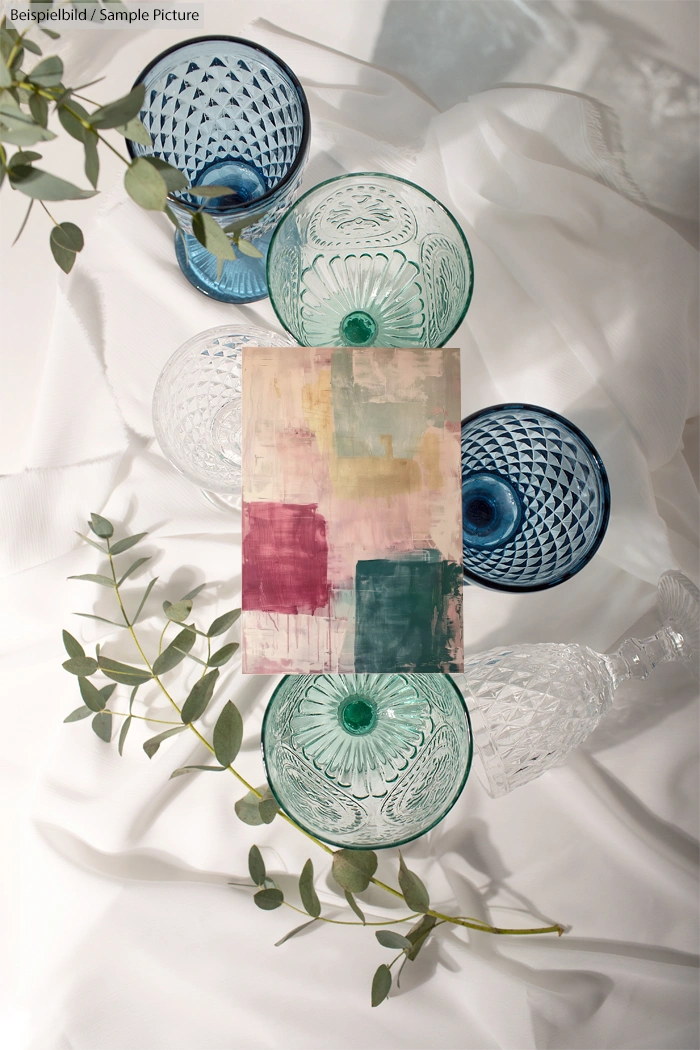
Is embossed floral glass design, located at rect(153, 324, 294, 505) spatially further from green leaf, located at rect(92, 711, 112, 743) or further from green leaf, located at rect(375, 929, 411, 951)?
green leaf, located at rect(375, 929, 411, 951)

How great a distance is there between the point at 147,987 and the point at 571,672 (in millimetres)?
398

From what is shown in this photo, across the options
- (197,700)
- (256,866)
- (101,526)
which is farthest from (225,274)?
(256,866)

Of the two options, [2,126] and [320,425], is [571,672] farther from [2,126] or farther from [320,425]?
[2,126]

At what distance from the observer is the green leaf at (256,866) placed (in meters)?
0.49

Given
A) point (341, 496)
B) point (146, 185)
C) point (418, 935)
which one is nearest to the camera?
point (146, 185)

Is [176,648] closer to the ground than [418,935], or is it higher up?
higher up

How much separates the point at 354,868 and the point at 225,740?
13cm

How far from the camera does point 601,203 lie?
0.54m

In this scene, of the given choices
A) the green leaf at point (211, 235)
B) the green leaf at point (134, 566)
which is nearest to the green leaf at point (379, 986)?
the green leaf at point (134, 566)

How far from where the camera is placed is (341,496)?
378 millimetres

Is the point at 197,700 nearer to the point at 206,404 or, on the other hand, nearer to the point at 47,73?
the point at 206,404

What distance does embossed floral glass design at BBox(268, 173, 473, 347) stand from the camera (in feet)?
1.41

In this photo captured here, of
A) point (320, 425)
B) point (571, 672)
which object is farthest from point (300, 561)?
point (571, 672)

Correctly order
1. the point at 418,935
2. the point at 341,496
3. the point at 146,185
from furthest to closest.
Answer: the point at 418,935, the point at 341,496, the point at 146,185
